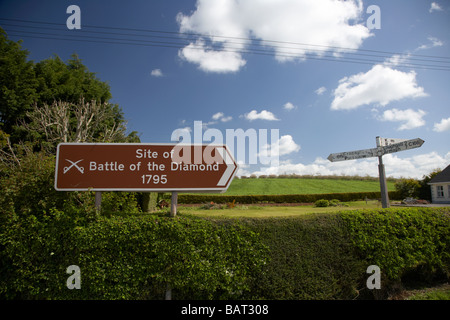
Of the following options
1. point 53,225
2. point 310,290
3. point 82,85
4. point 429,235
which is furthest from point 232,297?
point 82,85

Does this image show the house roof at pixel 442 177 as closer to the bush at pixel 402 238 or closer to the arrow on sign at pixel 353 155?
the arrow on sign at pixel 353 155

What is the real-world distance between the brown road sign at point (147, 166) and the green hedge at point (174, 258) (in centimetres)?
76

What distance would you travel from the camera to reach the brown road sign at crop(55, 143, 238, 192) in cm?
500

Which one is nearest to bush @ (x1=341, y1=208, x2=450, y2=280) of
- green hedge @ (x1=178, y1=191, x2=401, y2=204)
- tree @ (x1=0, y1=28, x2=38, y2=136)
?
green hedge @ (x1=178, y1=191, x2=401, y2=204)

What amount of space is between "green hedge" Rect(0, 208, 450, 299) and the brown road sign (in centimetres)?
76

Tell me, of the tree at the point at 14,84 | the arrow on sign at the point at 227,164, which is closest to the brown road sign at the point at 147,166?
the arrow on sign at the point at 227,164

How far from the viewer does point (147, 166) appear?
16.7 ft

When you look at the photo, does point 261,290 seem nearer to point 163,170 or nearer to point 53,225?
point 163,170

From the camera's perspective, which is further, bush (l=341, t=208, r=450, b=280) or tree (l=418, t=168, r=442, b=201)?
tree (l=418, t=168, r=442, b=201)

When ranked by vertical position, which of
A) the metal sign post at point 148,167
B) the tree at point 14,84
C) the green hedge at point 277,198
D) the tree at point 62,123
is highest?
the tree at point 14,84

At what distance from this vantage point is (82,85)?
2491cm

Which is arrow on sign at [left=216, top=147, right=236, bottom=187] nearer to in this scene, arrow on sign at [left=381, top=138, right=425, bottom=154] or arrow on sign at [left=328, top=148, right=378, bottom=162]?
arrow on sign at [left=328, top=148, right=378, bottom=162]

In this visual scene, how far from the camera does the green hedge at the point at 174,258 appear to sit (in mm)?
4227

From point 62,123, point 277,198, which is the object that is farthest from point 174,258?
point 277,198
